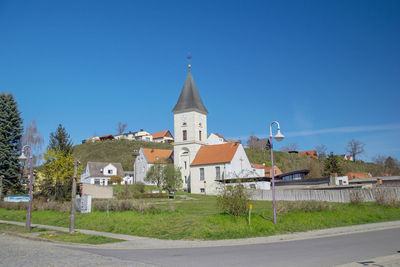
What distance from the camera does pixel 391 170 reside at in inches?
3871

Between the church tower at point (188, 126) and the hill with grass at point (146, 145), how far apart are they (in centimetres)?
3174

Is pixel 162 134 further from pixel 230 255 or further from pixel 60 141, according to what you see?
pixel 230 255

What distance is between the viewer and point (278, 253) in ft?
37.1

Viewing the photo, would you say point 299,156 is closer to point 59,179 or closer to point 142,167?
point 142,167

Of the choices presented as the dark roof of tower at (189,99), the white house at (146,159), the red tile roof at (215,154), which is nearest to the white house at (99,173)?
the white house at (146,159)

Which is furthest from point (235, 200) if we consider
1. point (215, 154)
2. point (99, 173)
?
point (99, 173)

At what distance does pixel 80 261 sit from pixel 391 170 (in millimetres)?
106831

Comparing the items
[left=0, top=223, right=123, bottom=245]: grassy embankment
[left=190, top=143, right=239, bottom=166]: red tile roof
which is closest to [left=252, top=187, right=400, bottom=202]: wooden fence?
[left=0, top=223, right=123, bottom=245]: grassy embankment

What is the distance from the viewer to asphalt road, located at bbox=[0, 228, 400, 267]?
32.5ft

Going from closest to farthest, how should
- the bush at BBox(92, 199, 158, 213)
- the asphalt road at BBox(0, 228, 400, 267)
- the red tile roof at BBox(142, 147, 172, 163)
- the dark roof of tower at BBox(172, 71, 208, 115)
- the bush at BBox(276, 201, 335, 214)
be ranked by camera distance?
the asphalt road at BBox(0, 228, 400, 267) → the bush at BBox(276, 201, 335, 214) → the bush at BBox(92, 199, 158, 213) → the dark roof of tower at BBox(172, 71, 208, 115) → the red tile roof at BBox(142, 147, 172, 163)

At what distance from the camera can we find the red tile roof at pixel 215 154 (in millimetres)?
59812

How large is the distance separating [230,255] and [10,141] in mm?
45788

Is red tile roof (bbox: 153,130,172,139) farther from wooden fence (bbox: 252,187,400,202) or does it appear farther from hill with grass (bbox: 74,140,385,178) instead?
wooden fence (bbox: 252,187,400,202)

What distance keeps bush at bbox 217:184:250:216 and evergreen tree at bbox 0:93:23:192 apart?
38.3m
